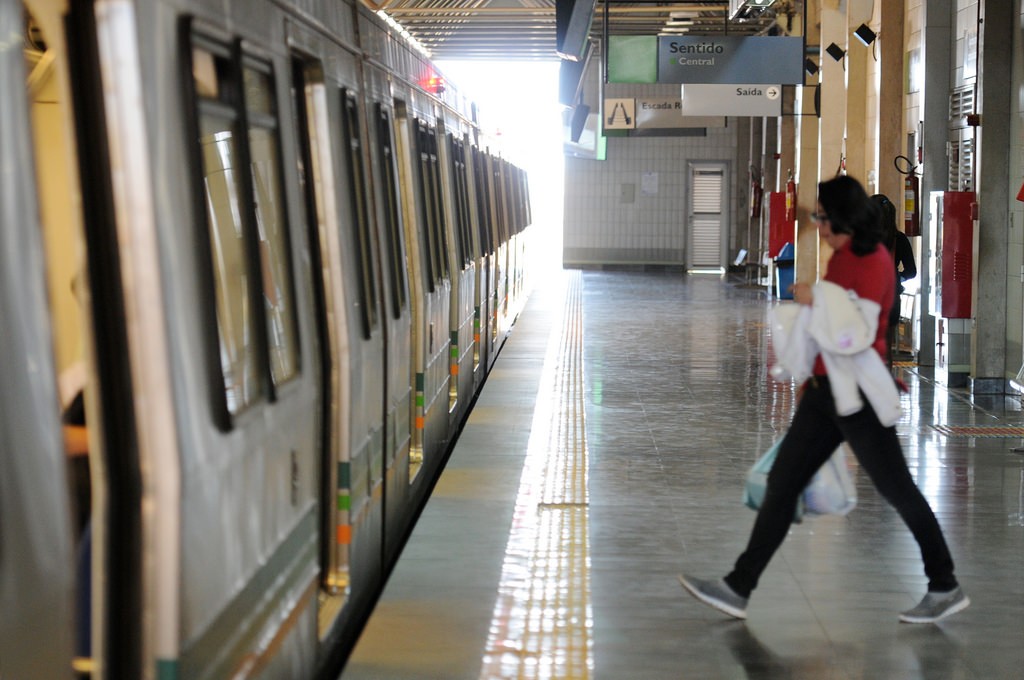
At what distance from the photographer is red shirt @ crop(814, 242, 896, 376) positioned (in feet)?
15.2

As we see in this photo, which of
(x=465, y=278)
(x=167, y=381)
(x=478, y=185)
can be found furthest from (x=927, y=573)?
(x=478, y=185)

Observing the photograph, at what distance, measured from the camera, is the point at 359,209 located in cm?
495

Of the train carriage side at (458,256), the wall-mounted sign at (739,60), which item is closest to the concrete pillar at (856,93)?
the wall-mounted sign at (739,60)

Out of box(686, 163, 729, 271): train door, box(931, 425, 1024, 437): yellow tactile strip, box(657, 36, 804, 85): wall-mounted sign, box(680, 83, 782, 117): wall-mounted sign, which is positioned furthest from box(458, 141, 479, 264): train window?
box(686, 163, 729, 271): train door

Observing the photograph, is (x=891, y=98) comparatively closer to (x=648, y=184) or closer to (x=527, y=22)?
(x=527, y=22)

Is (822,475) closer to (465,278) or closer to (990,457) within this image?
(990,457)

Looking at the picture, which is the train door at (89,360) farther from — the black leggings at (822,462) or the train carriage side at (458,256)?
the train carriage side at (458,256)

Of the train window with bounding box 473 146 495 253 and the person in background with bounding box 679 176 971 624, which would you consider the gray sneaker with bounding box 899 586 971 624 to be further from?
the train window with bounding box 473 146 495 253

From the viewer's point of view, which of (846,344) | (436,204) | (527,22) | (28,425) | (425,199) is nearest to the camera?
(28,425)

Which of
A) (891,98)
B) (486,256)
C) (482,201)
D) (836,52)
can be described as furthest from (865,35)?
(486,256)

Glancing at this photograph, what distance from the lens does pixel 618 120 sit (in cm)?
2503

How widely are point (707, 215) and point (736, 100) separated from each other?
14.5 meters

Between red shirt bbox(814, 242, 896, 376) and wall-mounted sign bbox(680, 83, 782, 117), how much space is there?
13.3 meters

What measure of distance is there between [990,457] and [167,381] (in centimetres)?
704
